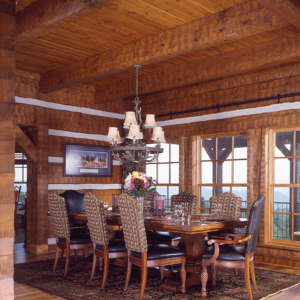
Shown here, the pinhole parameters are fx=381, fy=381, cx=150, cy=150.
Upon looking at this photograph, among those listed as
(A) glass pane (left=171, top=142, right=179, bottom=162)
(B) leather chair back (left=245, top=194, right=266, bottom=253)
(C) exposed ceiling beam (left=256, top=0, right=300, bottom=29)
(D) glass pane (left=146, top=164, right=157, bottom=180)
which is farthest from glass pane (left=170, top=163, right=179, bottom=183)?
(C) exposed ceiling beam (left=256, top=0, right=300, bottom=29)

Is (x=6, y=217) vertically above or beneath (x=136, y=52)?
beneath

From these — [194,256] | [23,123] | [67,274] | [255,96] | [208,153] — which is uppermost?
[255,96]

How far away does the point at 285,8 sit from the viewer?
337 centimetres

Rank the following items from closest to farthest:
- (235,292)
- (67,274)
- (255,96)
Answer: (235,292), (67,274), (255,96)

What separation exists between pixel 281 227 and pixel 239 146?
59.8 inches

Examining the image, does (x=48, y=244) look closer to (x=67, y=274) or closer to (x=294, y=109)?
(x=67, y=274)

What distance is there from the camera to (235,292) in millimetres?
4211

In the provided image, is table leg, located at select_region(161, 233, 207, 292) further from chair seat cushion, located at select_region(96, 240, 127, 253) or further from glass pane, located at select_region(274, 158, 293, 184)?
glass pane, located at select_region(274, 158, 293, 184)

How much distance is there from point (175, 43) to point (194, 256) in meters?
2.52

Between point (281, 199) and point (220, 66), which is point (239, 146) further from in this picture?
point (220, 66)

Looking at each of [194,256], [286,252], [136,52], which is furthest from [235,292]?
[136,52]

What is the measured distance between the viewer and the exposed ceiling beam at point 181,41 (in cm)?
387

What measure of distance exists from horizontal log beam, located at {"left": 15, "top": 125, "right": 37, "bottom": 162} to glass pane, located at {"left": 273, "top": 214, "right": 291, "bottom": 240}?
13.7ft

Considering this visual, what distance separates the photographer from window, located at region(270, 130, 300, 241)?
5.89 metres
